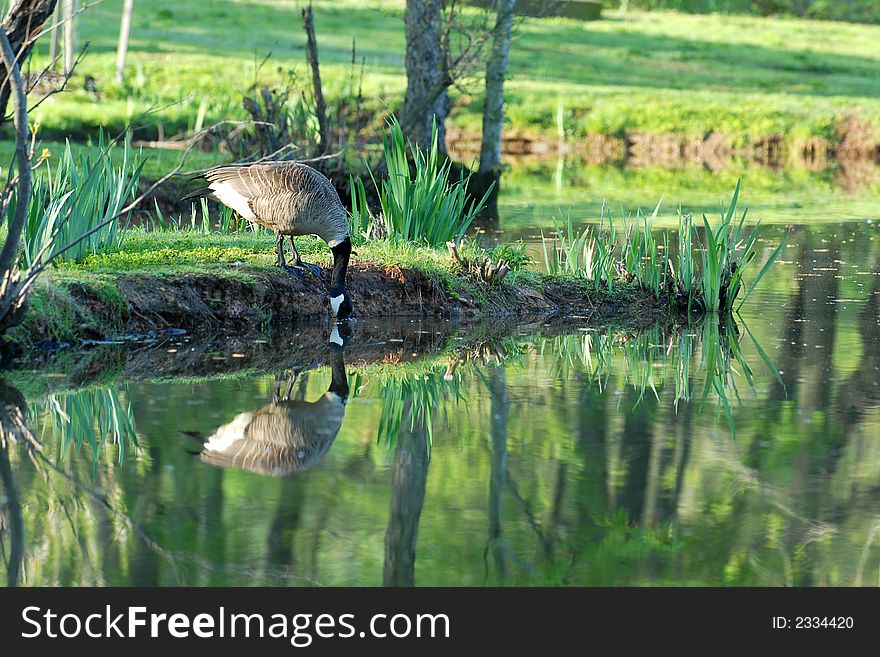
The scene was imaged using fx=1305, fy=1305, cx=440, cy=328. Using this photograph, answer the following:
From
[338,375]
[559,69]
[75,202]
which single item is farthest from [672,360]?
[559,69]

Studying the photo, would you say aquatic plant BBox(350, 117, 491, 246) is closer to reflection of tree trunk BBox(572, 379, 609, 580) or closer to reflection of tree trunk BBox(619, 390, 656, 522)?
reflection of tree trunk BBox(572, 379, 609, 580)

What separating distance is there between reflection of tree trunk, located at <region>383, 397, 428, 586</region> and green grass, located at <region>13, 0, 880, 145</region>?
13661 mm

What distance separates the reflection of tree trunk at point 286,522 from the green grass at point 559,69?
14.7m

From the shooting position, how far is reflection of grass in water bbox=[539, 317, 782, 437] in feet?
28.9

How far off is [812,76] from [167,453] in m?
39.3

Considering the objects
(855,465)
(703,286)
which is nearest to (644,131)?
(703,286)

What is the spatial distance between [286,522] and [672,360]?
4.66 metres

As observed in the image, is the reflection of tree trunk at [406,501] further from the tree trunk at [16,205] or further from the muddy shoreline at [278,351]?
the tree trunk at [16,205]

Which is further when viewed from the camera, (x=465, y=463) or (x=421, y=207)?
(x=421, y=207)

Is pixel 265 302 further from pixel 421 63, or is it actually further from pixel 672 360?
pixel 421 63

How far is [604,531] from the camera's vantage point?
5816 mm

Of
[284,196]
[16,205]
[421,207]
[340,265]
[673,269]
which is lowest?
[673,269]

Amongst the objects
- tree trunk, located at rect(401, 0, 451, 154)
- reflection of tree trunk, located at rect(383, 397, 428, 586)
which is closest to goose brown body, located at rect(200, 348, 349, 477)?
reflection of tree trunk, located at rect(383, 397, 428, 586)

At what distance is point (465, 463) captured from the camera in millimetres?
6914
